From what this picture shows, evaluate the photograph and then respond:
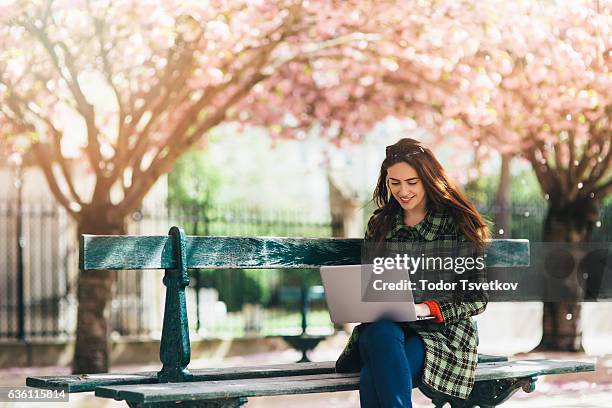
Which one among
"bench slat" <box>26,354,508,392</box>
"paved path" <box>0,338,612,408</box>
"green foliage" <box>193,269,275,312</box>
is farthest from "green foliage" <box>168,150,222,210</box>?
"bench slat" <box>26,354,508,392</box>

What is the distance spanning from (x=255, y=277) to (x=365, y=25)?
14.1 m

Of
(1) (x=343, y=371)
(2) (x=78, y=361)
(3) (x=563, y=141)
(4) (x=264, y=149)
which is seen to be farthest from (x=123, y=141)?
(4) (x=264, y=149)

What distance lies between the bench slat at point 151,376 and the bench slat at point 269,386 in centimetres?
15

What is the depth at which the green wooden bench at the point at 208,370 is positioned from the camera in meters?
5.50

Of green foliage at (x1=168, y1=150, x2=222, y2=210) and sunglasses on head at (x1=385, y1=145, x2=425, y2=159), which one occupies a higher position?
green foliage at (x1=168, y1=150, x2=222, y2=210)

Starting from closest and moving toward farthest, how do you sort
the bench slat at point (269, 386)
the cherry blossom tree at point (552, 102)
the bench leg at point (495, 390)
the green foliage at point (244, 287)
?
1. the bench slat at point (269, 386)
2. the bench leg at point (495, 390)
3. the cherry blossom tree at point (552, 102)
4. the green foliage at point (244, 287)

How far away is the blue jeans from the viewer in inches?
223

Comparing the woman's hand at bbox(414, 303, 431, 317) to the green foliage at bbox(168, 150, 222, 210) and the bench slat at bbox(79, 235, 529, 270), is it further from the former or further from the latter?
the green foliage at bbox(168, 150, 222, 210)

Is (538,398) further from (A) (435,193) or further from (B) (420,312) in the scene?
(B) (420,312)

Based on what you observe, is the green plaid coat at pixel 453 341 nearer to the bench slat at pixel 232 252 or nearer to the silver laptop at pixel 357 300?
the silver laptop at pixel 357 300

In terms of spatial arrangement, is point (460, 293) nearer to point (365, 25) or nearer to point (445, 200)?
point (445, 200)

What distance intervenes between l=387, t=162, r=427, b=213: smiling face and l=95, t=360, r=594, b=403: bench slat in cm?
95

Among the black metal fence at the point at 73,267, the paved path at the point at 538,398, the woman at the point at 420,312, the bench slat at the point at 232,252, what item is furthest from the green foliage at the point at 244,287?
the woman at the point at 420,312

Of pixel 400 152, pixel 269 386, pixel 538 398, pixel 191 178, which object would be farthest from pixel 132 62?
pixel 191 178
